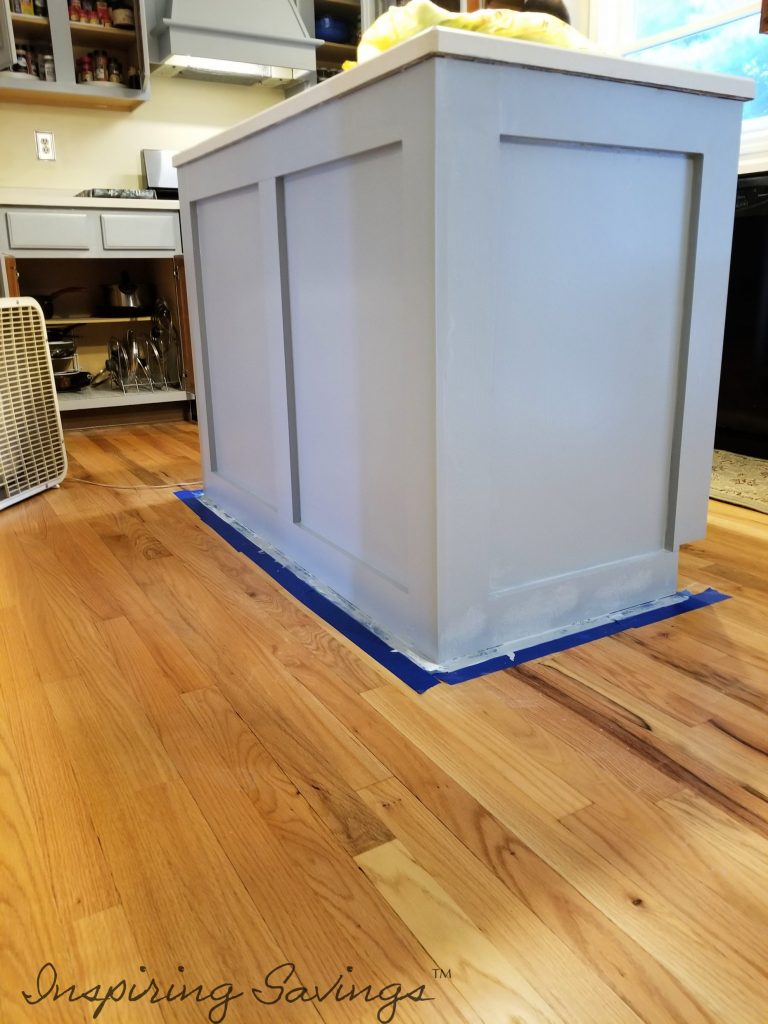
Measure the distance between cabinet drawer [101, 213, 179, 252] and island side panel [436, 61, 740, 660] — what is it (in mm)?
2507

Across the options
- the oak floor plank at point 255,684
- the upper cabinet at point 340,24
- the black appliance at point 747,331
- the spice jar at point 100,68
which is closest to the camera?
the oak floor plank at point 255,684

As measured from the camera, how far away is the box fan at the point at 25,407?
2064 mm

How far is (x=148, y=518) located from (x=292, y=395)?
0.68m

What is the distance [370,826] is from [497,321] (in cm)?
67

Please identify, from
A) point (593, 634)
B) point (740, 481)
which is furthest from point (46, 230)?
point (593, 634)

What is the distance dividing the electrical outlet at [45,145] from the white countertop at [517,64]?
2628mm

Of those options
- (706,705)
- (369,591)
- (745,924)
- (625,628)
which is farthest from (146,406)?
(745,924)

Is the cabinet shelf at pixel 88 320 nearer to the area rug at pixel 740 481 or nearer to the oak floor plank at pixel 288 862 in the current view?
the area rug at pixel 740 481

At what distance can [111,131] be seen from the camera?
141 inches

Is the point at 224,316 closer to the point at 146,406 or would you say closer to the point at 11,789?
the point at 11,789

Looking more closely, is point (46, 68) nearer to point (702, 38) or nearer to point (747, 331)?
point (702, 38)

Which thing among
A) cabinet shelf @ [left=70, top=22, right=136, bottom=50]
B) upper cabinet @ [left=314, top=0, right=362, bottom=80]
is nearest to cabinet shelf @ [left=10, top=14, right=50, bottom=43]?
cabinet shelf @ [left=70, top=22, right=136, bottom=50]

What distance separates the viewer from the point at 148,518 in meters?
2.02

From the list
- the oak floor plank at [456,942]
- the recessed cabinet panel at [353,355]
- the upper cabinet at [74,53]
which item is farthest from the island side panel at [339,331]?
the upper cabinet at [74,53]
